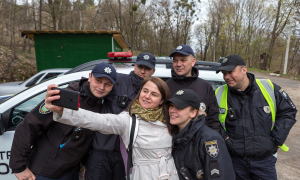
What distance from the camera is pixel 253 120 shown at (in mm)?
1891

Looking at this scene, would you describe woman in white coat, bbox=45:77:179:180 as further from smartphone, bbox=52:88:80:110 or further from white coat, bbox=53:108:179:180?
smartphone, bbox=52:88:80:110

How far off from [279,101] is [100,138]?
187cm

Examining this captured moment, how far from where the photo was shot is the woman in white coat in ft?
4.52

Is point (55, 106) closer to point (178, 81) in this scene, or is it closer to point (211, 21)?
point (178, 81)

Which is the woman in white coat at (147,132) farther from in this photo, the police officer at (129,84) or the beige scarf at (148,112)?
the police officer at (129,84)

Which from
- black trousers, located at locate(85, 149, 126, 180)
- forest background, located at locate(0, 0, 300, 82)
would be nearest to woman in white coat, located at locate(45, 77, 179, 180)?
black trousers, located at locate(85, 149, 126, 180)

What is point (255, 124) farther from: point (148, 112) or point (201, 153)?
point (148, 112)

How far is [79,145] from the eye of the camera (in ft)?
5.37

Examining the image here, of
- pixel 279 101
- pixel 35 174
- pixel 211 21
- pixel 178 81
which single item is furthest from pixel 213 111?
pixel 211 21

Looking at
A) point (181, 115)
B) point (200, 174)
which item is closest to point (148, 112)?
point (181, 115)

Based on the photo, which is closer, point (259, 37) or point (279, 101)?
point (279, 101)

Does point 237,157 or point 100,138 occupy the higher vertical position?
point 100,138

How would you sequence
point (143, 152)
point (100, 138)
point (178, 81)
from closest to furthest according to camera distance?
point (143, 152)
point (100, 138)
point (178, 81)

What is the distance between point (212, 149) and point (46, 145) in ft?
4.53
